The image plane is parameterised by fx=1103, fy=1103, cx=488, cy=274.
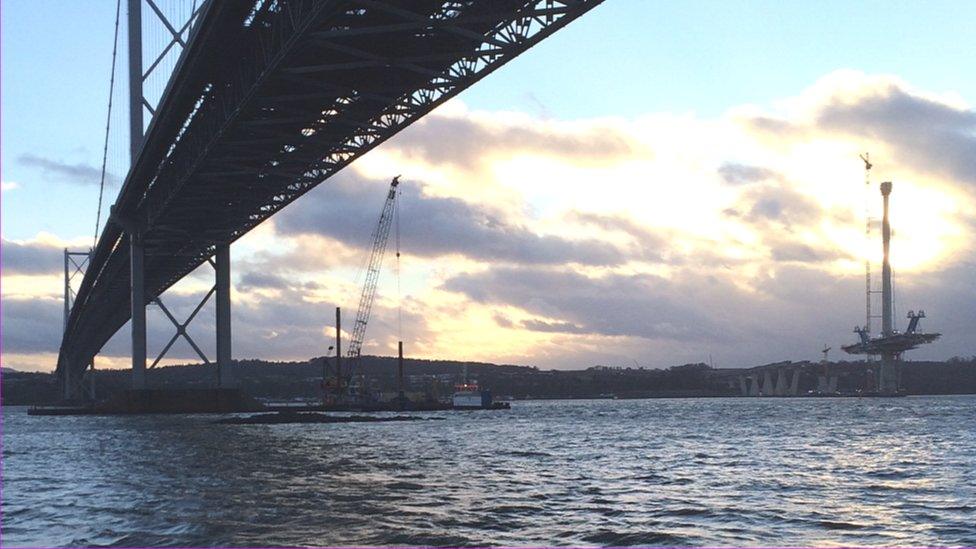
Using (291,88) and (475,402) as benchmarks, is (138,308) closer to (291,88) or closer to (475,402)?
(291,88)

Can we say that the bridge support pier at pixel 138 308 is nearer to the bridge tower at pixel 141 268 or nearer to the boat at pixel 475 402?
the bridge tower at pixel 141 268

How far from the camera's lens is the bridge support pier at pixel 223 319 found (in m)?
84.1

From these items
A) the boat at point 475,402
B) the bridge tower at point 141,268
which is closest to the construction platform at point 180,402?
the bridge tower at point 141,268

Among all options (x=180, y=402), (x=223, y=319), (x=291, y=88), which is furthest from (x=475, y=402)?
(x=291, y=88)

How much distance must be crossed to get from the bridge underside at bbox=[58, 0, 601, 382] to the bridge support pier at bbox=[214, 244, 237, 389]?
9.57 metres

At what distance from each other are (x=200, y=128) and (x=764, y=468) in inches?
1283

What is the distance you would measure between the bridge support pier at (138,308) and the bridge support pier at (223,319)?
233 inches

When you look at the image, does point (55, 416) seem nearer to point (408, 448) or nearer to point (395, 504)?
point (408, 448)

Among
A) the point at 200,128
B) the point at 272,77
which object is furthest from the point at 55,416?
the point at 272,77

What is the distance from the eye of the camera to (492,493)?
1053 inches

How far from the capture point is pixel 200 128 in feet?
176

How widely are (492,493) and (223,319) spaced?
62.8m

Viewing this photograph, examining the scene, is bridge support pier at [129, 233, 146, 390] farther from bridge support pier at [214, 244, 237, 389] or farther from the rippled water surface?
the rippled water surface

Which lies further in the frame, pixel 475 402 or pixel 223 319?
pixel 475 402
